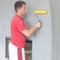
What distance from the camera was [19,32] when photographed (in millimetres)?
2605

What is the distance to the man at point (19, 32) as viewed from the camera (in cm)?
253

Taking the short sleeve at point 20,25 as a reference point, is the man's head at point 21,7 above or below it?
above

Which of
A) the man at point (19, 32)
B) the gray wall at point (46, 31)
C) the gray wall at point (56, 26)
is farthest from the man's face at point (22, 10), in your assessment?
the gray wall at point (56, 26)

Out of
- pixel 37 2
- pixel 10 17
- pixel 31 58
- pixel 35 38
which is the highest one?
pixel 37 2

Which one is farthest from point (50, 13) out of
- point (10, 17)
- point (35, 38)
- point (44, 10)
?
point (10, 17)

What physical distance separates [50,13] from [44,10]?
8 centimetres

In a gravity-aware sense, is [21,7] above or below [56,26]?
above

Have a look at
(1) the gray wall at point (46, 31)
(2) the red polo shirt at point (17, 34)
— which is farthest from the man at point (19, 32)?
(1) the gray wall at point (46, 31)

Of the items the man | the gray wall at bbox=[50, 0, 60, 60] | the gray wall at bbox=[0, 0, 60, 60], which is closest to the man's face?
the man

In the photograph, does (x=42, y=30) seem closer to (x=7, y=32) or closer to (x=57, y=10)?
(x=57, y=10)

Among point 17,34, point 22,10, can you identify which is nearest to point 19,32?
point 17,34

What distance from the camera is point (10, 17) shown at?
295cm

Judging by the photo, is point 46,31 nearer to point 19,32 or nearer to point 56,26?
point 56,26

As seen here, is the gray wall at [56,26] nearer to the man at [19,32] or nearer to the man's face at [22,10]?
the man at [19,32]
